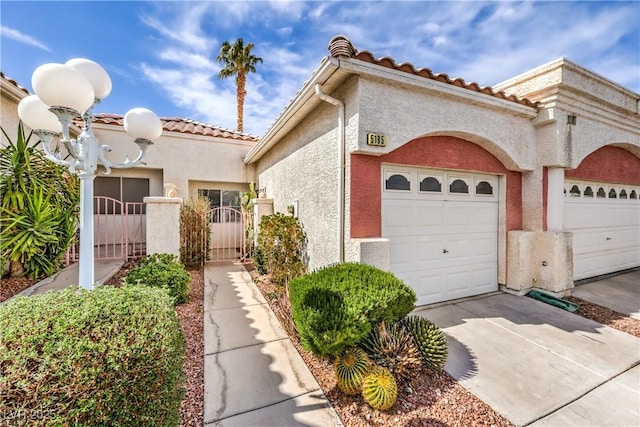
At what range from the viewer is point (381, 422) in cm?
296

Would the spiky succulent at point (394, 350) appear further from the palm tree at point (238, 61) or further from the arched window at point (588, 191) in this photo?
the palm tree at point (238, 61)

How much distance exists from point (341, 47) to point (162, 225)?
264 inches

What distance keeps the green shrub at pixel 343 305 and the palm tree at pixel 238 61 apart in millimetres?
18892

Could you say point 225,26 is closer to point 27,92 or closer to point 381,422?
point 27,92

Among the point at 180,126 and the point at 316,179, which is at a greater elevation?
the point at 180,126

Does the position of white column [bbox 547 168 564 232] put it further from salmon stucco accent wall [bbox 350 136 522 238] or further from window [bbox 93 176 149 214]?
window [bbox 93 176 149 214]

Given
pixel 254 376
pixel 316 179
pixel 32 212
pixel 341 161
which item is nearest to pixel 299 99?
pixel 316 179

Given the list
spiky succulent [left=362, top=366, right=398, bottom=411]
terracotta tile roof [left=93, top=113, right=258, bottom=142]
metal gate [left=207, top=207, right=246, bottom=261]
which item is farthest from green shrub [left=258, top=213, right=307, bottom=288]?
terracotta tile roof [left=93, top=113, right=258, bottom=142]

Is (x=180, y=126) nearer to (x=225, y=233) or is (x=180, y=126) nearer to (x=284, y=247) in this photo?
(x=225, y=233)

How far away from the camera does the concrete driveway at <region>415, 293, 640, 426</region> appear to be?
3.21m

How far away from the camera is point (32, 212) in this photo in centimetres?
557

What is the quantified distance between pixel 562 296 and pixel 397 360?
6.09 meters

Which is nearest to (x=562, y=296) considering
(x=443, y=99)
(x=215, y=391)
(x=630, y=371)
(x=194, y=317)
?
(x=630, y=371)

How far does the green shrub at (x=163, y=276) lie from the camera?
222 inches
